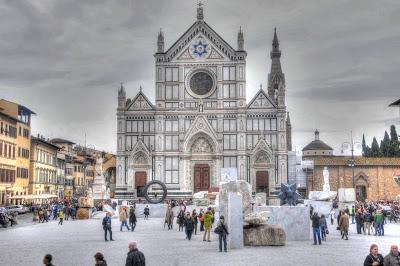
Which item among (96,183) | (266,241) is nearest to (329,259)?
(266,241)

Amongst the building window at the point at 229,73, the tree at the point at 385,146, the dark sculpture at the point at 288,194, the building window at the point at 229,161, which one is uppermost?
the building window at the point at 229,73

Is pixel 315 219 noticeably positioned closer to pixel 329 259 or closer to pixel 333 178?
pixel 329 259

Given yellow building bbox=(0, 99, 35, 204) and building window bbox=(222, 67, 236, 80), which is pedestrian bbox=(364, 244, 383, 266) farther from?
building window bbox=(222, 67, 236, 80)

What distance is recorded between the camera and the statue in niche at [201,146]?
6981 cm

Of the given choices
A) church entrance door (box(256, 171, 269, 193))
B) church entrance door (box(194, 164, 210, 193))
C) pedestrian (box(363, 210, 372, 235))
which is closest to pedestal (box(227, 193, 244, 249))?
pedestrian (box(363, 210, 372, 235))

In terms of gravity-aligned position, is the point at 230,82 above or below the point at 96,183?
above

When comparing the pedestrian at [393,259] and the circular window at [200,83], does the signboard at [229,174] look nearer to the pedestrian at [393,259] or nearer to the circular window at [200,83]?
the circular window at [200,83]

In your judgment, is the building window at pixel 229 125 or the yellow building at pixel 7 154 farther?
the building window at pixel 229 125

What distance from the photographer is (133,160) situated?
69.6 meters

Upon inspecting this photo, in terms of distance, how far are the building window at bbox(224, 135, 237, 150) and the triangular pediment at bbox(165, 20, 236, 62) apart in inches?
376

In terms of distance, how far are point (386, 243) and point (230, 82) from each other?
46.1m

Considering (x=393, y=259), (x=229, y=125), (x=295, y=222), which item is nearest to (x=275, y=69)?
(x=229, y=125)

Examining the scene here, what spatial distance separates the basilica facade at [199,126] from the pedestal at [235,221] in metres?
45.1

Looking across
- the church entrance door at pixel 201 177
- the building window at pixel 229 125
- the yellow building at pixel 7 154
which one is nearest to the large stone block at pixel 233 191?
the yellow building at pixel 7 154
